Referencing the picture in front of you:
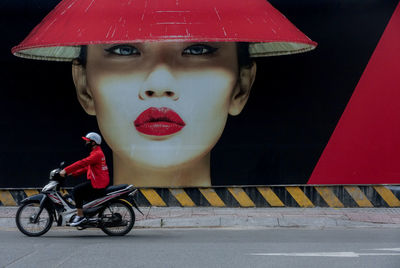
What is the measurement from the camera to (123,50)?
14.1m

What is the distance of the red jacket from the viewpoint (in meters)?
11.3

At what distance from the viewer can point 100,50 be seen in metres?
14.2

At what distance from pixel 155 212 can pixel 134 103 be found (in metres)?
2.16

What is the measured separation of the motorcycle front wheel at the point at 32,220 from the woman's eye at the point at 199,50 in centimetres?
434

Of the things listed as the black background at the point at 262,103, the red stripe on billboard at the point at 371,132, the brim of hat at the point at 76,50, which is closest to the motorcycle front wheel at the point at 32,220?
the black background at the point at 262,103

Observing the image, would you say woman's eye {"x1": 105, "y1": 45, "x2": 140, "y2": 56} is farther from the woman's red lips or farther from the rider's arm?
the rider's arm

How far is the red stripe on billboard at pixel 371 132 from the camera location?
561 inches

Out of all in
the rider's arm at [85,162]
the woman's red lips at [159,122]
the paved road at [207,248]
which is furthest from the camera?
the woman's red lips at [159,122]

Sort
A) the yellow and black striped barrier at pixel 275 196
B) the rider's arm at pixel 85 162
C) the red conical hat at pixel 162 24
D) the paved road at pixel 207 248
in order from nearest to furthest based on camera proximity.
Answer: the paved road at pixel 207 248, the rider's arm at pixel 85 162, the red conical hat at pixel 162 24, the yellow and black striped barrier at pixel 275 196

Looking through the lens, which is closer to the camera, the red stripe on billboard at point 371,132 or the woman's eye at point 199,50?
the woman's eye at point 199,50

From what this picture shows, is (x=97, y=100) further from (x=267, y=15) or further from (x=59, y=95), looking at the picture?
(x=267, y=15)

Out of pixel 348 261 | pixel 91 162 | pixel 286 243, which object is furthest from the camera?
pixel 91 162

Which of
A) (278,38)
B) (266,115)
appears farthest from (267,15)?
(266,115)

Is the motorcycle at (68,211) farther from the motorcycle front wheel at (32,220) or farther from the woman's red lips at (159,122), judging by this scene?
the woman's red lips at (159,122)
